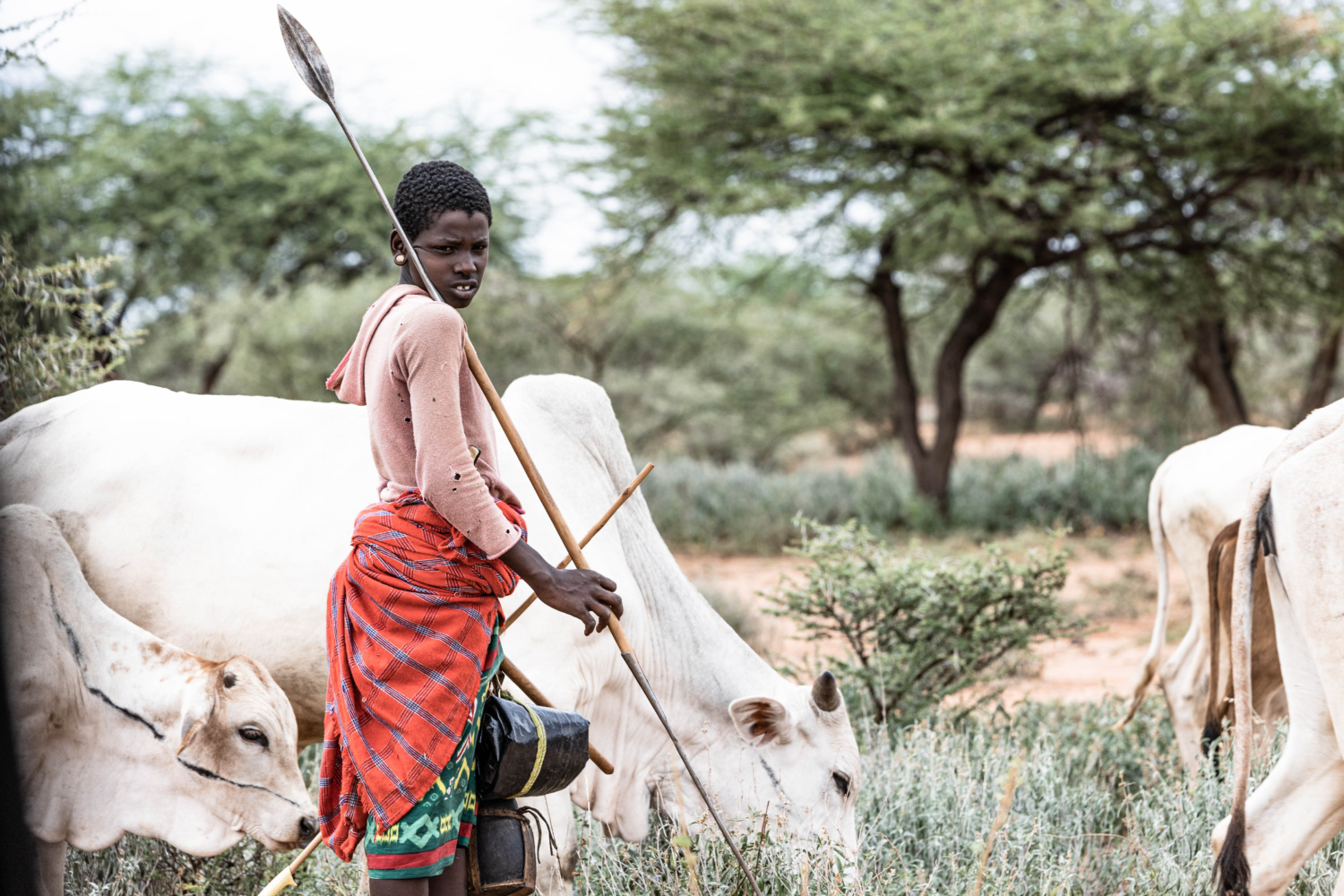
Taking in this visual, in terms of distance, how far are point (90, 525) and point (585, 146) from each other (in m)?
8.64

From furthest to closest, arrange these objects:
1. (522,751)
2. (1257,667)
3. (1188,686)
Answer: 1. (1188,686)
2. (1257,667)
3. (522,751)

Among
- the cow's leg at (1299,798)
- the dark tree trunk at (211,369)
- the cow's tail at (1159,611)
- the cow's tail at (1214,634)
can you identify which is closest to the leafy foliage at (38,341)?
the cow's leg at (1299,798)

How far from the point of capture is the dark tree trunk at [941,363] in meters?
10.7

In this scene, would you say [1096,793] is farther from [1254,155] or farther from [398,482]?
[1254,155]

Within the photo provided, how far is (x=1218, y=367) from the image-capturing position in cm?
1153

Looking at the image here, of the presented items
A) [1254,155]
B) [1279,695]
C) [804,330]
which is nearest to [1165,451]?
[1254,155]

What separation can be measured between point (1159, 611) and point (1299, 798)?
1.98 m

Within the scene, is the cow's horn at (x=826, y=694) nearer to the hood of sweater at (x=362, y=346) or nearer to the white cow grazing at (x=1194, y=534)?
the hood of sweater at (x=362, y=346)

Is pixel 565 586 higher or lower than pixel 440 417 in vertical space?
lower

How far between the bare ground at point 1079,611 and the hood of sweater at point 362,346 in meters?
2.89

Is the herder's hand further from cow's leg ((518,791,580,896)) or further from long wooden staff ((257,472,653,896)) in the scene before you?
cow's leg ((518,791,580,896))

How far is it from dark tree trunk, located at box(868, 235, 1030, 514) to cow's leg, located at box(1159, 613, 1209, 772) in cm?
639

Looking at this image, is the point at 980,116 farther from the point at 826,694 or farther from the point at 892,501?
the point at 826,694

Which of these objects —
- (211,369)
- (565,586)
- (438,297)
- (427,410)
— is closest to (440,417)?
(427,410)
